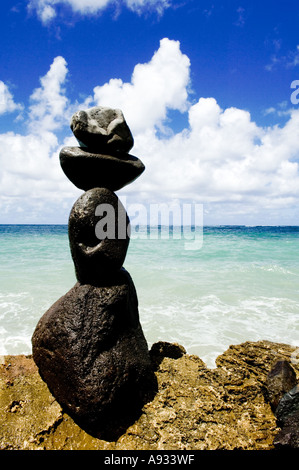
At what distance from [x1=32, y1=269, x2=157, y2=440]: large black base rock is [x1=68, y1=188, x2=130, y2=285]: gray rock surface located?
0.52 ft

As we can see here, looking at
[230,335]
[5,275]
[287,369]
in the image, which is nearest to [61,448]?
[287,369]

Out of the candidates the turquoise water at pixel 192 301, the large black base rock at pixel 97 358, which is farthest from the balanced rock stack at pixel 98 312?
the turquoise water at pixel 192 301

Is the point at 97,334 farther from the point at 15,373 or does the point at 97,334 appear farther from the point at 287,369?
the point at 287,369

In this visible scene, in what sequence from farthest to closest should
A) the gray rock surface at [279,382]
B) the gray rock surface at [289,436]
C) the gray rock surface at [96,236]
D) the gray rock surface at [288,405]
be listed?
the gray rock surface at [96,236], the gray rock surface at [279,382], the gray rock surface at [288,405], the gray rock surface at [289,436]

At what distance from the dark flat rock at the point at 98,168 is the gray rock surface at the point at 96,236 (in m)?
0.21

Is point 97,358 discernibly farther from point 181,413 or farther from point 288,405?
point 288,405

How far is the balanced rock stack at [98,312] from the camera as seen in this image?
2645 millimetres

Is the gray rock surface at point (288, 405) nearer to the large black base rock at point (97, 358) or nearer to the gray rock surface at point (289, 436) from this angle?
the gray rock surface at point (289, 436)

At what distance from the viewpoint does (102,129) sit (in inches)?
122

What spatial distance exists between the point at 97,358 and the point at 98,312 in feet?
1.42

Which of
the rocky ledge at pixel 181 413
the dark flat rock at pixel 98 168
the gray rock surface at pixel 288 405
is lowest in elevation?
the rocky ledge at pixel 181 413

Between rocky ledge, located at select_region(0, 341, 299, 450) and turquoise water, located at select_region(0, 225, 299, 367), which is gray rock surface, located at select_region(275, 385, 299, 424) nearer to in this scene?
rocky ledge, located at select_region(0, 341, 299, 450)

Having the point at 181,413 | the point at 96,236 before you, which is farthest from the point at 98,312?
the point at 181,413

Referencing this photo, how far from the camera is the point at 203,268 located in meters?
13.6
